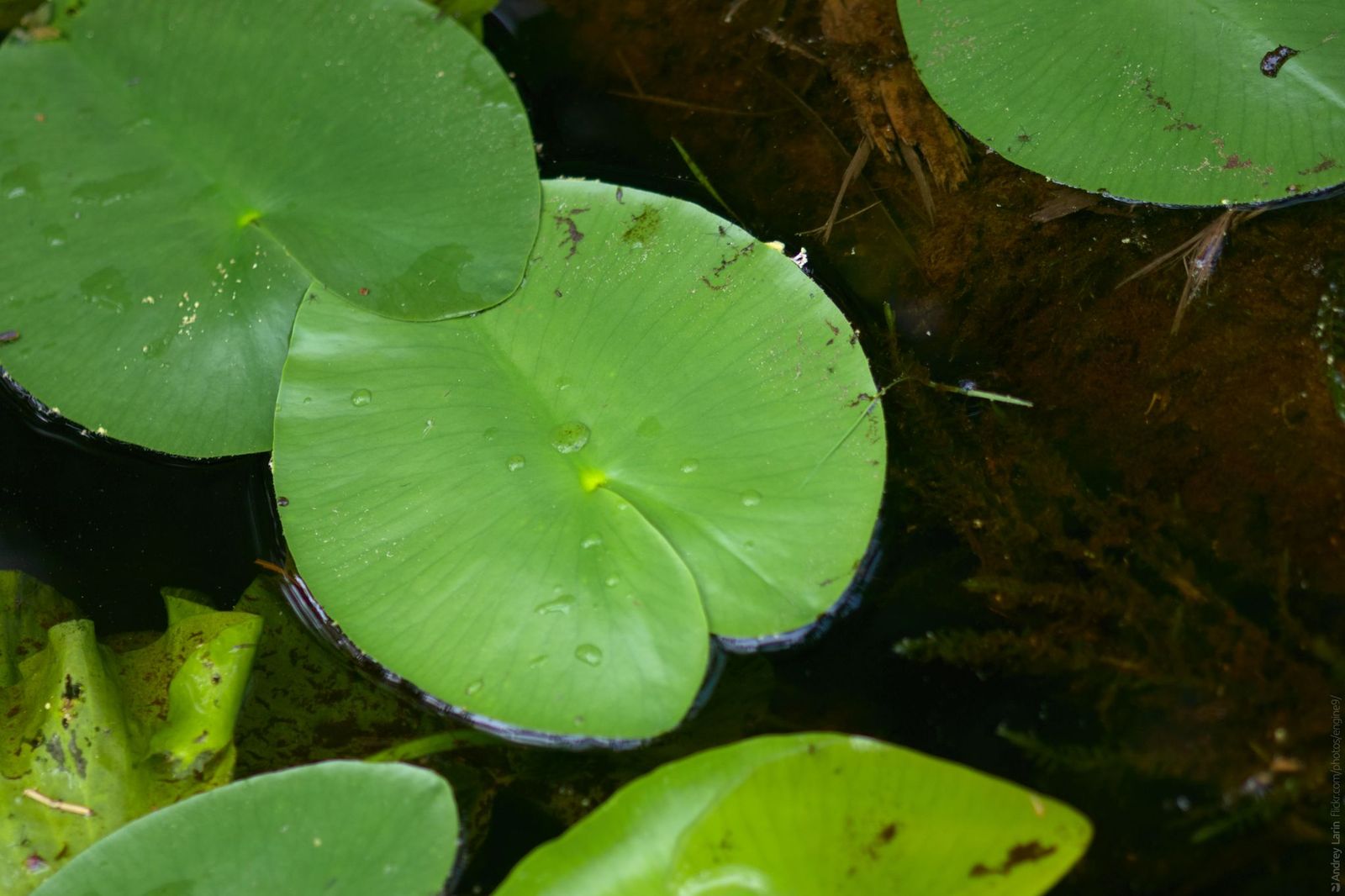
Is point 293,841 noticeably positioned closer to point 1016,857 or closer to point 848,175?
point 1016,857

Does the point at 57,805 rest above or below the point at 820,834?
below

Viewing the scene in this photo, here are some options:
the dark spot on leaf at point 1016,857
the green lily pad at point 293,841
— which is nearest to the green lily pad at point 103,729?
the green lily pad at point 293,841

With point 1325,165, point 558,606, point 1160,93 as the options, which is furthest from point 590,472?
point 1325,165

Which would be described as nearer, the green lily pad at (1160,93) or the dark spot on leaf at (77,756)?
the dark spot on leaf at (77,756)

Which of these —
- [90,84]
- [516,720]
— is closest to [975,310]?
[516,720]

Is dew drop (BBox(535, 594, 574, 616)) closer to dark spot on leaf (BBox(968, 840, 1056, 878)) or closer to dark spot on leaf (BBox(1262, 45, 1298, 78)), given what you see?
dark spot on leaf (BBox(968, 840, 1056, 878))

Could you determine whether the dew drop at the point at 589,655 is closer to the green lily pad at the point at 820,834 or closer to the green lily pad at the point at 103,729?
the green lily pad at the point at 820,834

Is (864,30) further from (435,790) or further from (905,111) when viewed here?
(435,790)
